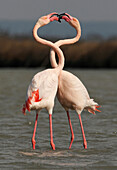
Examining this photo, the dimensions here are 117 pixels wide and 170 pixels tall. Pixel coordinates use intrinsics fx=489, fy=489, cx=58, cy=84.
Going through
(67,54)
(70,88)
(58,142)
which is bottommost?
(67,54)

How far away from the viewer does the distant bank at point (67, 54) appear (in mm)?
31078

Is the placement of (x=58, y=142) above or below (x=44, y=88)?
below

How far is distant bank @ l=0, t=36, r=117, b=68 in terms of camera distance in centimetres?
3108

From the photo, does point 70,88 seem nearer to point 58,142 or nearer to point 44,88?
point 44,88

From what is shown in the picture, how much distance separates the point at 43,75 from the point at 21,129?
104 inches

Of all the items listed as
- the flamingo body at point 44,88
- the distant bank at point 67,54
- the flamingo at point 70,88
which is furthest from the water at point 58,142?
the distant bank at point 67,54

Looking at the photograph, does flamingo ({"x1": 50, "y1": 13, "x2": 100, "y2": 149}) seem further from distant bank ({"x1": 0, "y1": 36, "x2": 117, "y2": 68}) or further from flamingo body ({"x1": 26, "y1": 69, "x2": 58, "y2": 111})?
distant bank ({"x1": 0, "y1": 36, "x2": 117, "y2": 68})

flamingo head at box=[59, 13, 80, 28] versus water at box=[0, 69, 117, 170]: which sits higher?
flamingo head at box=[59, 13, 80, 28]

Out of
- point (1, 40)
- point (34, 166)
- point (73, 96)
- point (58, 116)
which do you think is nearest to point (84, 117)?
point (58, 116)

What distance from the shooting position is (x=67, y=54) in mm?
30219

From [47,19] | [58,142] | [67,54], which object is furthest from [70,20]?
[67,54]

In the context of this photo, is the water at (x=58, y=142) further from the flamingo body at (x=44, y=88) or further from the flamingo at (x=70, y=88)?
the flamingo body at (x=44, y=88)

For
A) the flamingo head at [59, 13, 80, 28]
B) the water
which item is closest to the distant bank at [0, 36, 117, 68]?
the water

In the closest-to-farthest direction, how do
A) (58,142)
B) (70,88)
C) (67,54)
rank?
1. (70,88)
2. (58,142)
3. (67,54)
